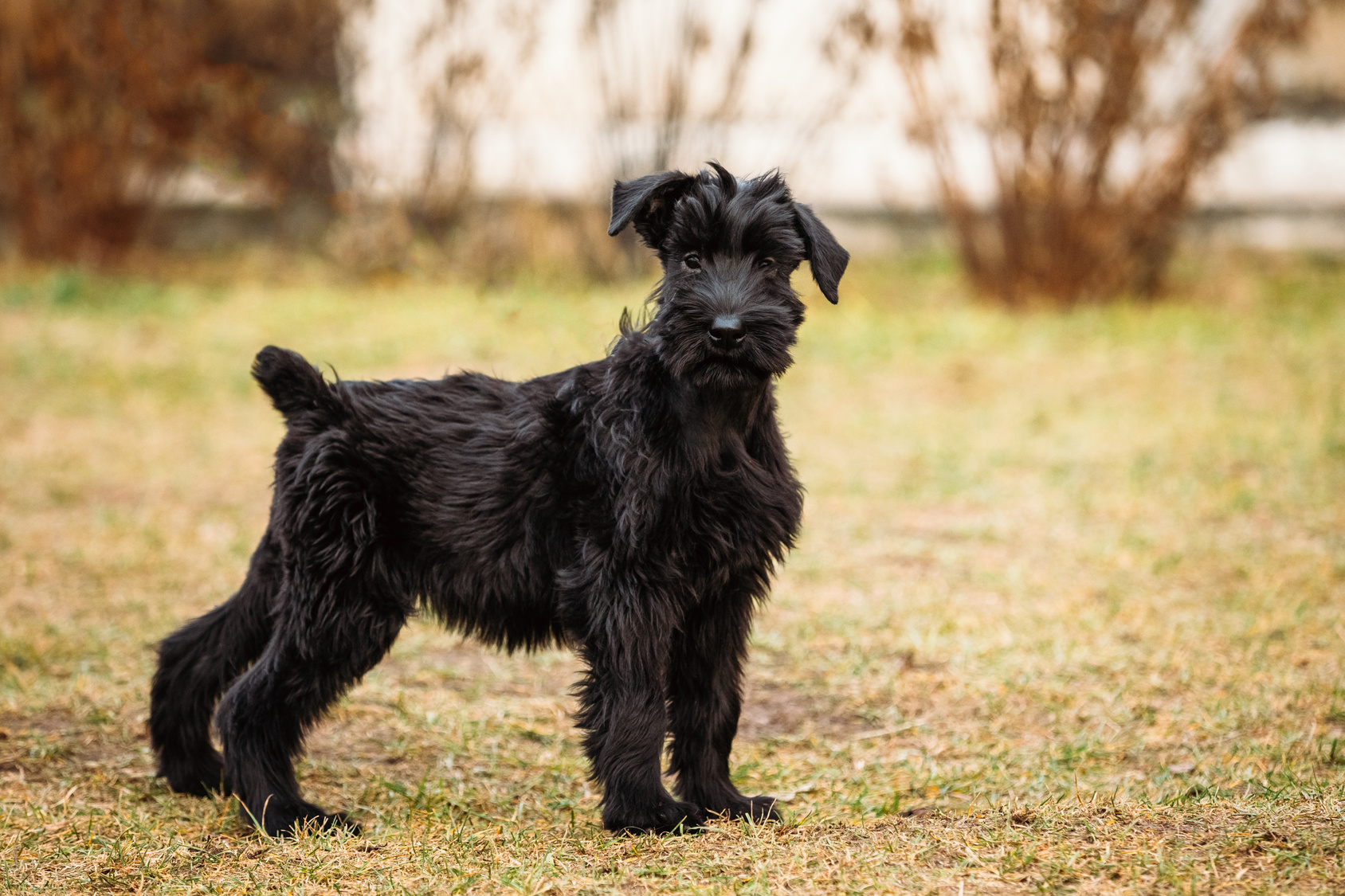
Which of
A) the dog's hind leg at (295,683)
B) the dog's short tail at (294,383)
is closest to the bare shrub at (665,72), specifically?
the dog's short tail at (294,383)

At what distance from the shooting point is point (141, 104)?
13.3 metres

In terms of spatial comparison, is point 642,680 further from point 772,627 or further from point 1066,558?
point 1066,558

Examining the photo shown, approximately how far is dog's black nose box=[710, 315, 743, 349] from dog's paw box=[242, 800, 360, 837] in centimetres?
186

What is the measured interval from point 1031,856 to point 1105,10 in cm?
969

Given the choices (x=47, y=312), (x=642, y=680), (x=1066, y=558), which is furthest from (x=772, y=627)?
(x=47, y=312)

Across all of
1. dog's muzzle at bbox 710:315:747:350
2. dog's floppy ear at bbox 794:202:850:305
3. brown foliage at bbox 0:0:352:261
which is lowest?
dog's muzzle at bbox 710:315:747:350

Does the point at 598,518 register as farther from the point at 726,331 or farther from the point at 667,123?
the point at 667,123

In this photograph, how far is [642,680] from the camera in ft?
12.9

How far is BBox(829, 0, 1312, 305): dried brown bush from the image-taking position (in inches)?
455

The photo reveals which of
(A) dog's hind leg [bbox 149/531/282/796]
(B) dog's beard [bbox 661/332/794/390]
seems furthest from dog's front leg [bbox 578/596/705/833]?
(A) dog's hind leg [bbox 149/531/282/796]

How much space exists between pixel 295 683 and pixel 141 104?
10.8 meters

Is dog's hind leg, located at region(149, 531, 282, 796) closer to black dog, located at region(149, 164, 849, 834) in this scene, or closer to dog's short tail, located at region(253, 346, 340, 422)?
black dog, located at region(149, 164, 849, 834)

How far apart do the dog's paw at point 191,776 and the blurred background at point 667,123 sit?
9.29 m

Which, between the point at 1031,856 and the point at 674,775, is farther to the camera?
the point at 674,775
